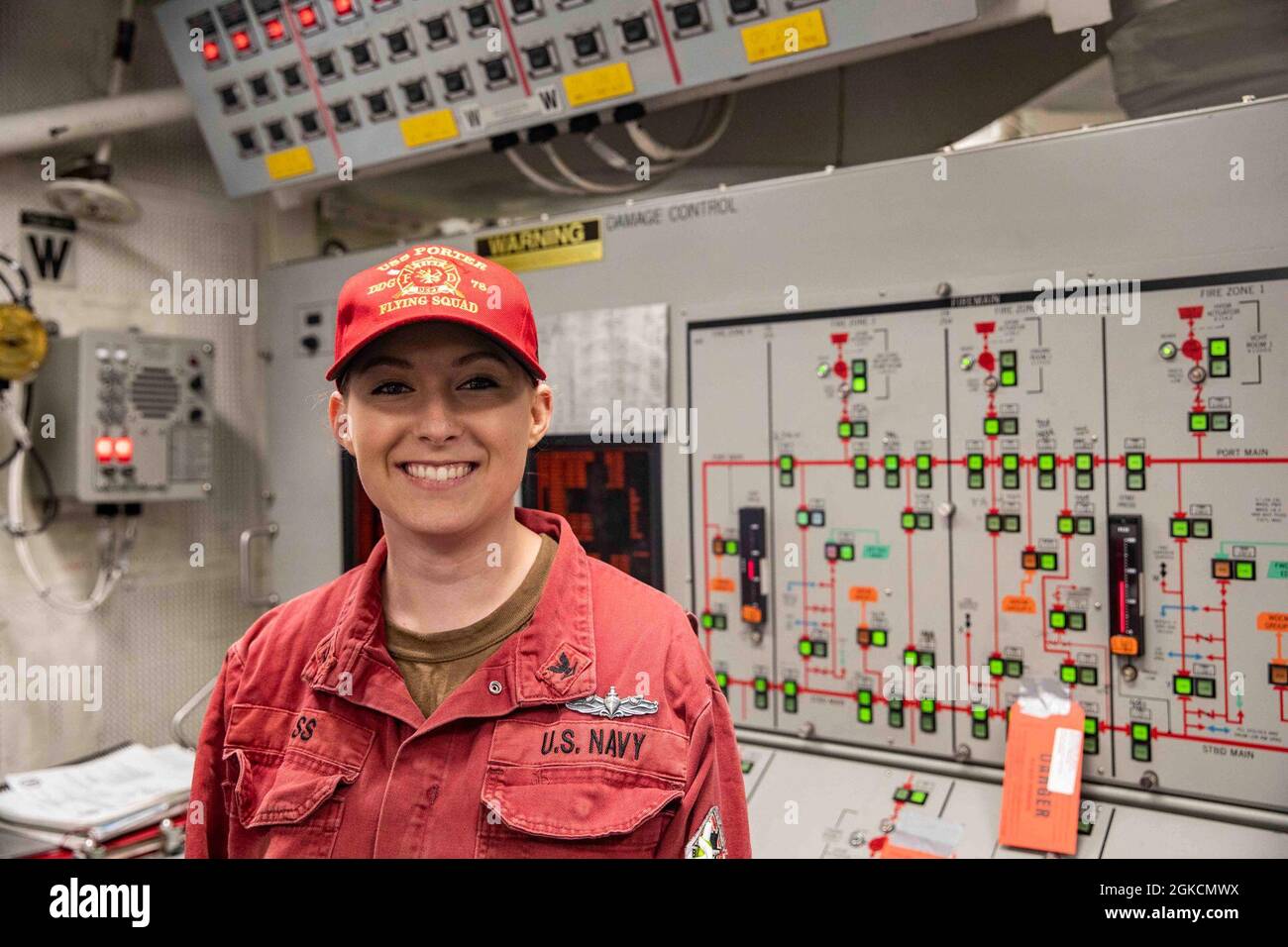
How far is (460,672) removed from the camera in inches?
47.8

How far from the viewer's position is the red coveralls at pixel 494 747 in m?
1.16

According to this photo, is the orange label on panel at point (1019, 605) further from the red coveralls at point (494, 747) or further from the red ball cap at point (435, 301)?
the red ball cap at point (435, 301)

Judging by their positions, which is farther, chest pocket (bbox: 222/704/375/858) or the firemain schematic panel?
the firemain schematic panel

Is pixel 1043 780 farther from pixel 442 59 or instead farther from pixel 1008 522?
pixel 442 59

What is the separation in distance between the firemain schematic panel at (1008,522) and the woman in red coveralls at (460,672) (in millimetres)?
994

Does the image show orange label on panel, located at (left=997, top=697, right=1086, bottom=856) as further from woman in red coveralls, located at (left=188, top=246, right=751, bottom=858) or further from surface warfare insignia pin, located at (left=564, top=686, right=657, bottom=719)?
surface warfare insignia pin, located at (left=564, top=686, right=657, bottom=719)

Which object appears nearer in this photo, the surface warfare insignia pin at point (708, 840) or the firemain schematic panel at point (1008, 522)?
the surface warfare insignia pin at point (708, 840)

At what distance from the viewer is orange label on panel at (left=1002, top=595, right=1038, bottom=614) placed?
79.2 inches

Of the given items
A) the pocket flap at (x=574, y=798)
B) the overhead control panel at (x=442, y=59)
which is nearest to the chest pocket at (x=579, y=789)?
the pocket flap at (x=574, y=798)

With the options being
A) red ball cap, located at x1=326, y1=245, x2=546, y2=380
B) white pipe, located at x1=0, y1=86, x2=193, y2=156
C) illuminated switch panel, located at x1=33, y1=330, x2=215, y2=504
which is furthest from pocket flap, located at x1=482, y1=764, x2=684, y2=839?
white pipe, located at x1=0, y1=86, x2=193, y2=156

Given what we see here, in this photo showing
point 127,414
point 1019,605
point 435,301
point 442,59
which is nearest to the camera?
point 435,301

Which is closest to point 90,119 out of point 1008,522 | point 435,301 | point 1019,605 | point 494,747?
point 435,301

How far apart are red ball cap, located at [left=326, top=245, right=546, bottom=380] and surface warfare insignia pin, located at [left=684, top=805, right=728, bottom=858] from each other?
631 millimetres

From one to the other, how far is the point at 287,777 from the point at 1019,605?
5.05 ft
